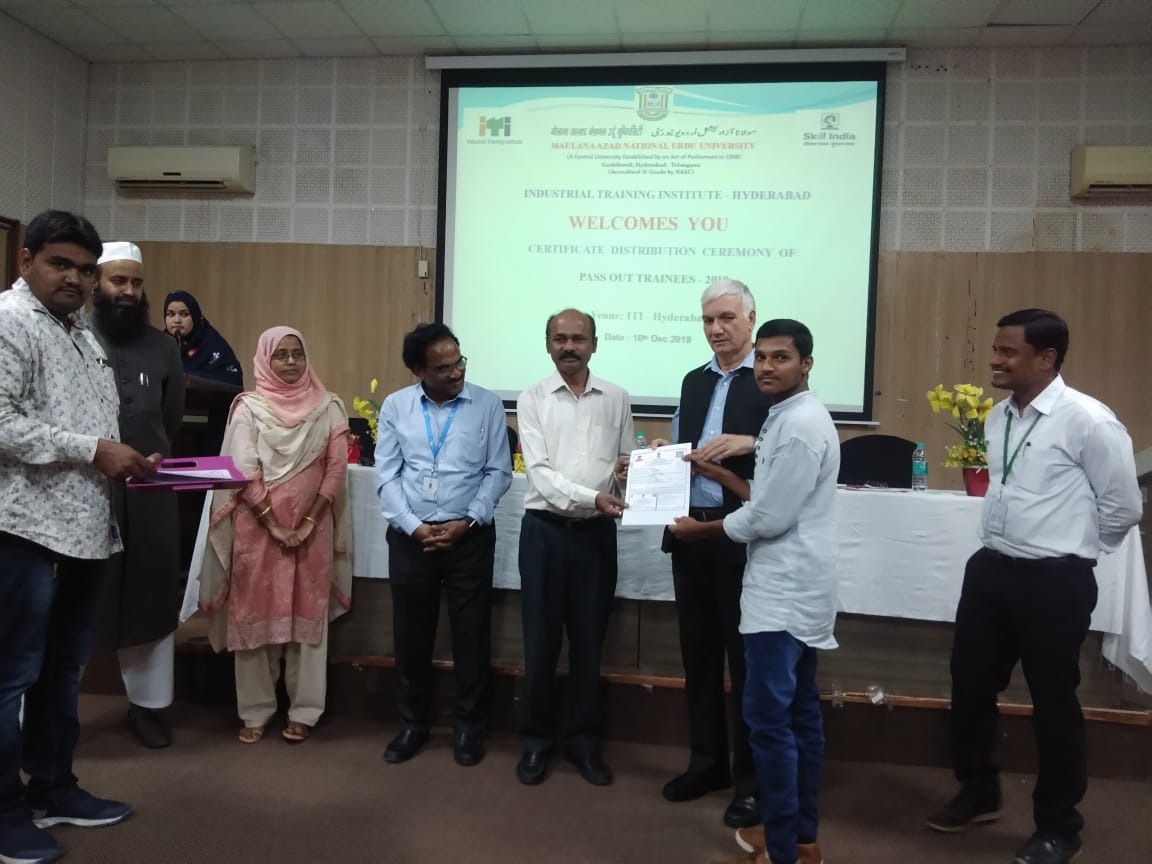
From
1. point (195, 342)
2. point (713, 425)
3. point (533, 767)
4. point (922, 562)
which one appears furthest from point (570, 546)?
point (195, 342)

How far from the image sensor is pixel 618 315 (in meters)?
4.93

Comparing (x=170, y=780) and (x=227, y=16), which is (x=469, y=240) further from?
(x=170, y=780)

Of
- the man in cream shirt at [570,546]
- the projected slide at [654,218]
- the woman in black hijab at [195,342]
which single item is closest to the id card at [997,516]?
the man in cream shirt at [570,546]

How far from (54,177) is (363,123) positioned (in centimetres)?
197

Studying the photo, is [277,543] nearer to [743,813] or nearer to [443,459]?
[443,459]

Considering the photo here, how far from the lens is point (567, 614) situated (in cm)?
255

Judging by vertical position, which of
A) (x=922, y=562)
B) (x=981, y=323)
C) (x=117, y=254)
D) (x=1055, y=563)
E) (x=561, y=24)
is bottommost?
(x=922, y=562)

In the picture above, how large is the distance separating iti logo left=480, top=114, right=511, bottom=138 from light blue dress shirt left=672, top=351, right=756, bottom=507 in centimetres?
322

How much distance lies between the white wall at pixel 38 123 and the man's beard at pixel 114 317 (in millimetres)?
3044

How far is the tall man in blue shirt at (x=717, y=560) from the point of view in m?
2.21

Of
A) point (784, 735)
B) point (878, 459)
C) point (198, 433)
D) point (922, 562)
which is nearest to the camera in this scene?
point (784, 735)

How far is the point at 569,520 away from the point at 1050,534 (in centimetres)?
129

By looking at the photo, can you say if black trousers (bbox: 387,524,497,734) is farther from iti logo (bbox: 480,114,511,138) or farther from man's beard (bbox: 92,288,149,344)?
iti logo (bbox: 480,114,511,138)

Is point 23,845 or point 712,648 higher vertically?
point 712,648
